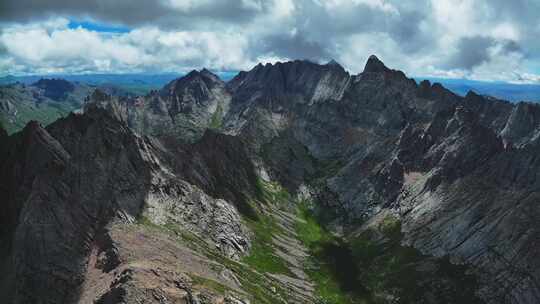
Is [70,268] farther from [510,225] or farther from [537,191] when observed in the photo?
[537,191]

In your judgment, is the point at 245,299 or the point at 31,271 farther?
the point at 245,299

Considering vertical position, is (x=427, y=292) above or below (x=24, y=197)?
below

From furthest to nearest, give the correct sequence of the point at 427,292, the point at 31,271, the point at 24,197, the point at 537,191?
1. the point at 537,191
2. the point at 427,292
3. the point at 24,197
4. the point at 31,271

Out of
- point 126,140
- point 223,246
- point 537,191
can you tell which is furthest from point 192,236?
point 537,191

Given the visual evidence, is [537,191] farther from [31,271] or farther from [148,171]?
[31,271]

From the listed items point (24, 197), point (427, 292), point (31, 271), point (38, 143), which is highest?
point (38, 143)

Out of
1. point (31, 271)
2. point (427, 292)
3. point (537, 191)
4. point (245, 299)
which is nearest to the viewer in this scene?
point (31, 271)

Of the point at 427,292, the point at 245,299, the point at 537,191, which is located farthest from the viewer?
the point at 537,191

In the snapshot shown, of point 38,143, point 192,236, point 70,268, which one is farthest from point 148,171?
point 70,268

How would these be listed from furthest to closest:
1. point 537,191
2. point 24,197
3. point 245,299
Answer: point 537,191, point 24,197, point 245,299
